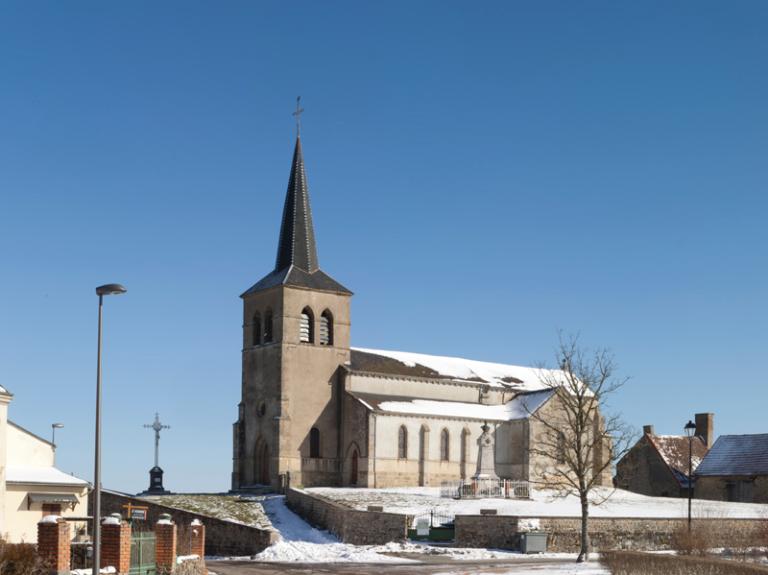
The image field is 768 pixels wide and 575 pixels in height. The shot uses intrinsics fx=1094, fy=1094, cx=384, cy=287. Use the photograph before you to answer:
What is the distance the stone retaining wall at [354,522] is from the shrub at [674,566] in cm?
1711

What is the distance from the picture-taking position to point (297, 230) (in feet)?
228

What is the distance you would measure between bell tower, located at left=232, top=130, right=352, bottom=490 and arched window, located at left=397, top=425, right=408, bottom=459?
3944 mm

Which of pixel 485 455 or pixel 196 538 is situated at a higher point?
pixel 485 455

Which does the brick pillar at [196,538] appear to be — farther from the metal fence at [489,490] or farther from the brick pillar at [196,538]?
the metal fence at [489,490]

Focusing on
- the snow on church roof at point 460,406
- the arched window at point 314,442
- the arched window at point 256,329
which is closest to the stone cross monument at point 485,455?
the snow on church roof at point 460,406

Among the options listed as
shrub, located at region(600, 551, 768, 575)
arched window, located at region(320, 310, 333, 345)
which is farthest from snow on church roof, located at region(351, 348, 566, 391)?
shrub, located at region(600, 551, 768, 575)

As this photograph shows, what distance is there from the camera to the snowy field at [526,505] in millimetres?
50719

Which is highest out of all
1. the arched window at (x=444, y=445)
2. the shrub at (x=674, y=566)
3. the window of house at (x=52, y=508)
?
the arched window at (x=444, y=445)

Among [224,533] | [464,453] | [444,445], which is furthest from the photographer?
[464,453]

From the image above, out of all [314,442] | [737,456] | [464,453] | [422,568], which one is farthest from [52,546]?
[737,456]

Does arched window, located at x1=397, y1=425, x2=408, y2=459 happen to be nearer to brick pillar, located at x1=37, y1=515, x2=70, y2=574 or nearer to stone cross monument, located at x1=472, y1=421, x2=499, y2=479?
stone cross monument, located at x1=472, y1=421, x2=499, y2=479

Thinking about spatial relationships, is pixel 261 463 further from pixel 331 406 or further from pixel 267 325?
pixel 267 325

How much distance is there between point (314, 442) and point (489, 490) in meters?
12.5

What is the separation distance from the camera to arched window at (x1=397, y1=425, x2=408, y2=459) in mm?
→ 65438
